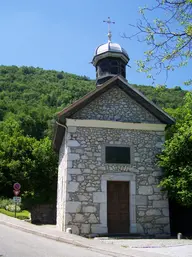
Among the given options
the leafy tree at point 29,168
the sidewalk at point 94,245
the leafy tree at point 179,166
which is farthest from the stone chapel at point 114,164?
the leafy tree at point 29,168

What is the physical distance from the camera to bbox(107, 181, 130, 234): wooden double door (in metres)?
13.1

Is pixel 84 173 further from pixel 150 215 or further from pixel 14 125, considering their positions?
pixel 14 125

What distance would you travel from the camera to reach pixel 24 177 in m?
27.0

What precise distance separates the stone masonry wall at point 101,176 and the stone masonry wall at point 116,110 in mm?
655

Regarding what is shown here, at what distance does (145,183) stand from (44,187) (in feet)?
51.9

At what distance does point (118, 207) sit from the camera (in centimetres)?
Answer: 1331

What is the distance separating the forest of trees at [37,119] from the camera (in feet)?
82.7

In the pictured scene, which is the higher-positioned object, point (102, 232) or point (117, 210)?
point (117, 210)

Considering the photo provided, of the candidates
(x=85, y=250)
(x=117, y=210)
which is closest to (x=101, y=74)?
(x=117, y=210)

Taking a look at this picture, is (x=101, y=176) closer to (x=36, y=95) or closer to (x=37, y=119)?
(x=37, y=119)

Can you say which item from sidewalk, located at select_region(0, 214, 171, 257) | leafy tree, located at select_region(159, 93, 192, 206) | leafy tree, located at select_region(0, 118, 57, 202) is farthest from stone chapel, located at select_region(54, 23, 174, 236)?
leafy tree, located at select_region(0, 118, 57, 202)

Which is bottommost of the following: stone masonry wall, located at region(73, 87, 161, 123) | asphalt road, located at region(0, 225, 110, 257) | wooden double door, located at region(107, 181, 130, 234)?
asphalt road, located at region(0, 225, 110, 257)

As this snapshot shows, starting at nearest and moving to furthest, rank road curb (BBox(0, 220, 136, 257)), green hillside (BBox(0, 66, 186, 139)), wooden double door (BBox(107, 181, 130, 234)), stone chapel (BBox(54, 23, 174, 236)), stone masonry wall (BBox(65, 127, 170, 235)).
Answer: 1. road curb (BBox(0, 220, 136, 257))
2. stone masonry wall (BBox(65, 127, 170, 235))
3. stone chapel (BBox(54, 23, 174, 236))
4. wooden double door (BBox(107, 181, 130, 234))
5. green hillside (BBox(0, 66, 186, 139))

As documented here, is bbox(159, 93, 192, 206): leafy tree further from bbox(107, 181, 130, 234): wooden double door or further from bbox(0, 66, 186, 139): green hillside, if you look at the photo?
bbox(0, 66, 186, 139): green hillside
